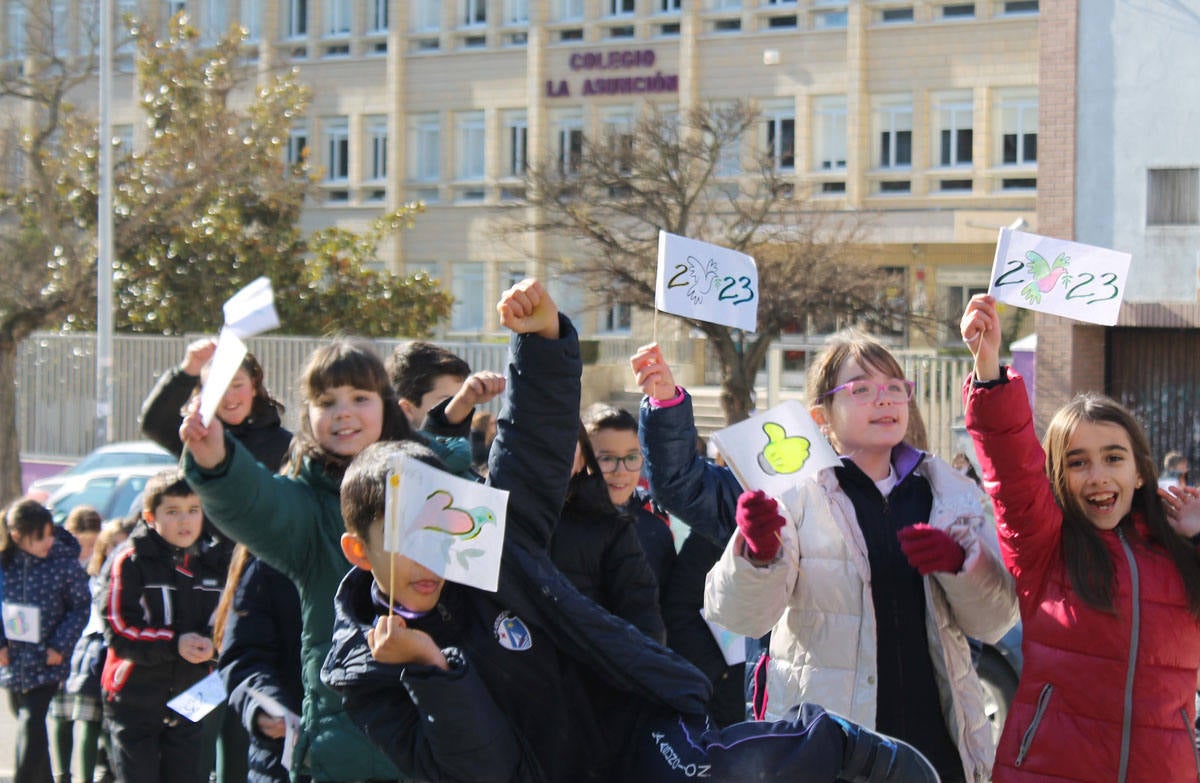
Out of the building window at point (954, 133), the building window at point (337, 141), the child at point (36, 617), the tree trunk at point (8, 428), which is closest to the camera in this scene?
the child at point (36, 617)

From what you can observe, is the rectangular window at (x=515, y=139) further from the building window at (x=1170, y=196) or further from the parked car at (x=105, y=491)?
the parked car at (x=105, y=491)

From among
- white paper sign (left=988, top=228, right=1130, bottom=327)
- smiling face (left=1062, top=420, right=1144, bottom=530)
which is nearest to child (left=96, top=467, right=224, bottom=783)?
white paper sign (left=988, top=228, right=1130, bottom=327)

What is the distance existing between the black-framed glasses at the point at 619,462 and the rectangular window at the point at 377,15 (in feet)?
112

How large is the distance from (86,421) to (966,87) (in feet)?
62.5

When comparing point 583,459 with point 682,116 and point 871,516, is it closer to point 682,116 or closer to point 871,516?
point 871,516

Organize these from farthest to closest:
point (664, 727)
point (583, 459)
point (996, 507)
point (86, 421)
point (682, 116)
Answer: point (682, 116), point (86, 421), point (583, 459), point (996, 507), point (664, 727)

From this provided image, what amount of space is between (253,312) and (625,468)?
1868mm

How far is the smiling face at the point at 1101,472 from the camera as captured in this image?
3965mm

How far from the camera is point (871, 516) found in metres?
3.93

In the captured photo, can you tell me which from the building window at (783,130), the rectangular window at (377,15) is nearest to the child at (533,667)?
the building window at (783,130)

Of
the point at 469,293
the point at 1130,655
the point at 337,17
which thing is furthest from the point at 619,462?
the point at 337,17

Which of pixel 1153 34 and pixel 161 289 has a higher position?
pixel 1153 34

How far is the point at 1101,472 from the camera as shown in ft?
13.0

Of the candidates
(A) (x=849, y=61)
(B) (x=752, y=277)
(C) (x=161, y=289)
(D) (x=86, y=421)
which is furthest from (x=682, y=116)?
(B) (x=752, y=277)
